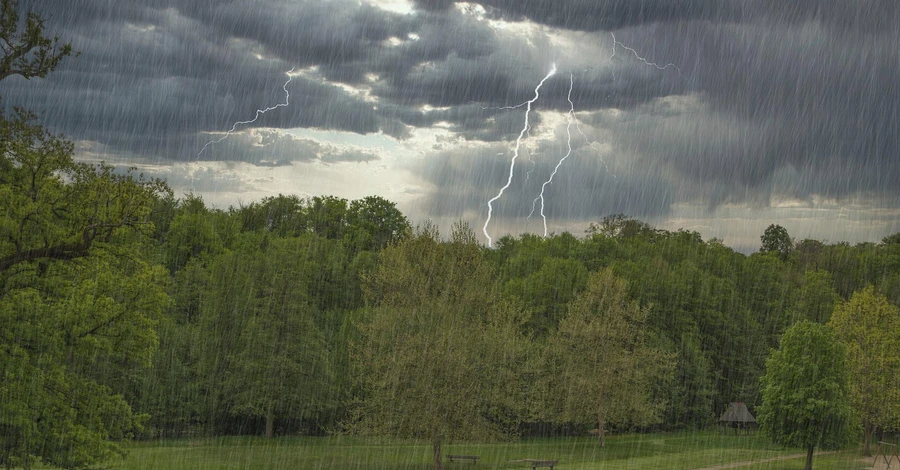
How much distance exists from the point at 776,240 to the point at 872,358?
84.7 meters

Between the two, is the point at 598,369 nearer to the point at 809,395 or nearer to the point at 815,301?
the point at 809,395

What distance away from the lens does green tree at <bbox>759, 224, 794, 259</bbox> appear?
128 meters

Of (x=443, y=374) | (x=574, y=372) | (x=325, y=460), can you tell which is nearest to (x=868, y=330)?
(x=574, y=372)

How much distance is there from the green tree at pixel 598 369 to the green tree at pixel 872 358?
13.3m

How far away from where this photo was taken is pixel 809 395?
126ft

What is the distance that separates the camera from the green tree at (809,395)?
Result: 38094mm

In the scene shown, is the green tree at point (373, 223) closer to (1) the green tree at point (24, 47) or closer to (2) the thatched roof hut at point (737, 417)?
(2) the thatched roof hut at point (737, 417)

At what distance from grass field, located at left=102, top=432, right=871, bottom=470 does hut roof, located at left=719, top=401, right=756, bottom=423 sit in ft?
31.5

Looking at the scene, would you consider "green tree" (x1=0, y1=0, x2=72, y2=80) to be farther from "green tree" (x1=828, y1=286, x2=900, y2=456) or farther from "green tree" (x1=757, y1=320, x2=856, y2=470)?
"green tree" (x1=828, y1=286, x2=900, y2=456)

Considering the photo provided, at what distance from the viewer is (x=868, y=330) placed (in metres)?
52.2

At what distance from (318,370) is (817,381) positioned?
92.8 ft

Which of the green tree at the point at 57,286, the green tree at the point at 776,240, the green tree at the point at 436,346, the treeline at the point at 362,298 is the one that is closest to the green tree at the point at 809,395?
the treeline at the point at 362,298

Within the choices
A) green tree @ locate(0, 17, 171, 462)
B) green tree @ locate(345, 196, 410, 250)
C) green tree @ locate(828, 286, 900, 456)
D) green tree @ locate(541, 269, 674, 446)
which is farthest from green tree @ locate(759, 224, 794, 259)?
green tree @ locate(0, 17, 171, 462)

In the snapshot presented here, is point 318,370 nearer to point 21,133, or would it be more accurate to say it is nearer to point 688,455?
point 688,455
